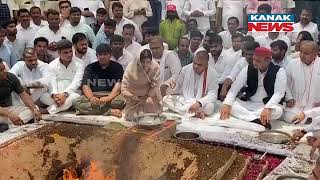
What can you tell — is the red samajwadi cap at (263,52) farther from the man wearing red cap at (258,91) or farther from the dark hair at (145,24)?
the dark hair at (145,24)

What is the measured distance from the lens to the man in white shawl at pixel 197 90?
663 cm

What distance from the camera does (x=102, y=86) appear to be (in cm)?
701

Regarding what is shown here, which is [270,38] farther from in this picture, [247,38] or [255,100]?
[255,100]

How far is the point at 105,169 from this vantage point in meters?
4.77

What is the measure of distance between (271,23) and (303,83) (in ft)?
4.88

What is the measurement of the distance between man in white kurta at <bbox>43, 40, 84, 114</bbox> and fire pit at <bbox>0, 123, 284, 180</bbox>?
175cm

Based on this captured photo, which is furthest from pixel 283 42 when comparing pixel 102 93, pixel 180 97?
pixel 102 93

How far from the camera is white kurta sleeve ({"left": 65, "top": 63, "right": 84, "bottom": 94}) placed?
7035 millimetres

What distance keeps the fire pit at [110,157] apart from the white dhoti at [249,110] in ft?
5.22

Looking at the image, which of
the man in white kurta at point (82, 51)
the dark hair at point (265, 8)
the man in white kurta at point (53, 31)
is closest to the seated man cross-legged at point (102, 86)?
the man in white kurta at point (82, 51)

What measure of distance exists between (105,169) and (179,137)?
Result: 1.17 meters

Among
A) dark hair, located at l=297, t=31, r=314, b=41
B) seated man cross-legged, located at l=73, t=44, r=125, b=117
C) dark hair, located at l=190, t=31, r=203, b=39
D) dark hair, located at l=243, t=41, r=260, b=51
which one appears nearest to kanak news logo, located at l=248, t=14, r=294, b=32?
dark hair, located at l=297, t=31, r=314, b=41

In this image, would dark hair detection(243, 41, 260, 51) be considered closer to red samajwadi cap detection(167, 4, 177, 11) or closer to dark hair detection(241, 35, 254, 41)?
dark hair detection(241, 35, 254, 41)

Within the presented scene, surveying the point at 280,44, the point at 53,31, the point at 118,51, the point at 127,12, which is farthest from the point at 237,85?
the point at 53,31
